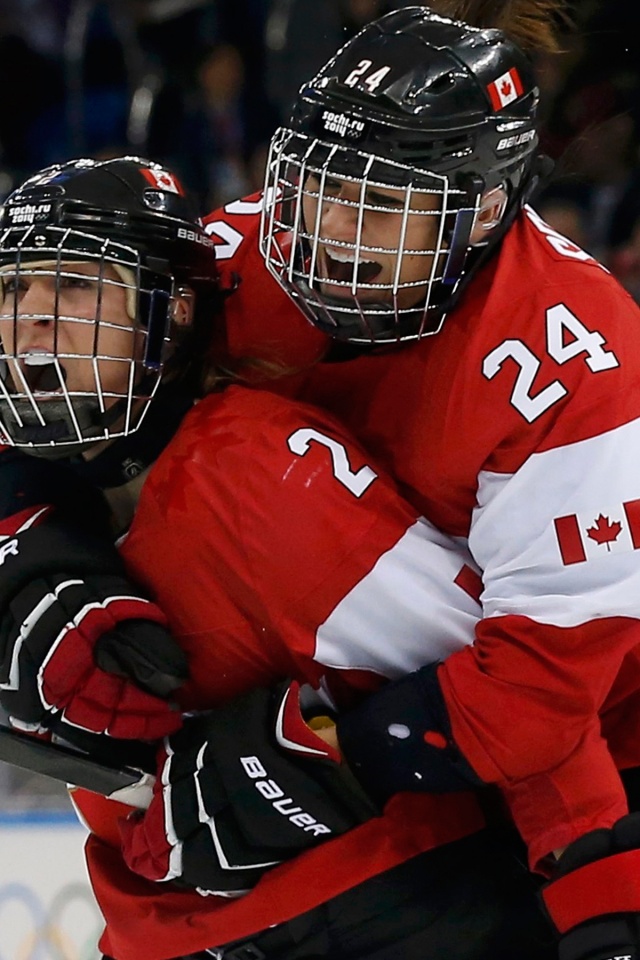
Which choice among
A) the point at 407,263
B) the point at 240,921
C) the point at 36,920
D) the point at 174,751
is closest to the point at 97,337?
the point at 407,263

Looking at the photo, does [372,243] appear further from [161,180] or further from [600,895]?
[600,895]

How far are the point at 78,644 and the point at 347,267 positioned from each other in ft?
1.50

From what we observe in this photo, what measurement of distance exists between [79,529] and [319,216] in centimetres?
41

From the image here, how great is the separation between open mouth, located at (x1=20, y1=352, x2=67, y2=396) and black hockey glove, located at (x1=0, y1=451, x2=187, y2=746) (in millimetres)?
141

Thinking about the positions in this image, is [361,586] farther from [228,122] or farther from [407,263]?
[228,122]

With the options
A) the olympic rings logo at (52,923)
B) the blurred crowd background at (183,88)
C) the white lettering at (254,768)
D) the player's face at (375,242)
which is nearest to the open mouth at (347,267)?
the player's face at (375,242)

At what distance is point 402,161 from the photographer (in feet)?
4.25

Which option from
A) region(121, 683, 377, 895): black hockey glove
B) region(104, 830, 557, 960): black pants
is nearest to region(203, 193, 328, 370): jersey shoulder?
region(121, 683, 377, 895): black hockey glove

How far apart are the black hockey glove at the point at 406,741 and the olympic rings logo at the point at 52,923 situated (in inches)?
32.9

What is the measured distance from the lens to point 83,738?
1.34 meters

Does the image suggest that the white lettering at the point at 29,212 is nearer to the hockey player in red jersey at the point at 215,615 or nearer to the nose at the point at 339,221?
the hockey player in red jersey at the point at 215,615

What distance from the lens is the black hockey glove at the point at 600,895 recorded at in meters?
1.18

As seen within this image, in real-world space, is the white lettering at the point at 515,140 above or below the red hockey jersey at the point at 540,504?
above

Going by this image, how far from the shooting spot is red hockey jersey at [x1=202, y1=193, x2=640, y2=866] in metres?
1.21
